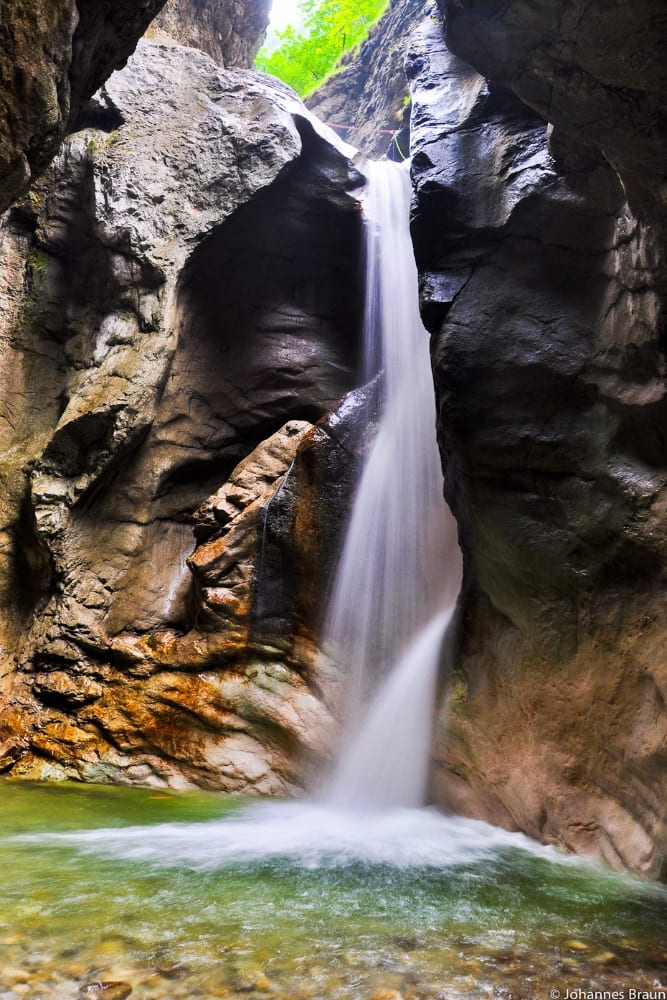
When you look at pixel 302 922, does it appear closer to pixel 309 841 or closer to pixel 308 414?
pixel 309 841

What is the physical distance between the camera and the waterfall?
6.49m

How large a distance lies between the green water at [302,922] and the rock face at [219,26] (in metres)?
11.6

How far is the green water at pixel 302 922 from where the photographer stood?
2.46 m

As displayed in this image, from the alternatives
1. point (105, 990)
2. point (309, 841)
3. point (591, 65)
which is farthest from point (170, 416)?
point (105, 990)

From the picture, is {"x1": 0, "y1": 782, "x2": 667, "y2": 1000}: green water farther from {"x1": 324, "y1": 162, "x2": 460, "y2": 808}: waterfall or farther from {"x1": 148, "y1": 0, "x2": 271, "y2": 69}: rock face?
{"x1": 148, "y1": 0, "x2": 271, "y2": 69}: rock face

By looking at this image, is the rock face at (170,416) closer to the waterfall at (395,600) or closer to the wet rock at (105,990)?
the waterfall at (395,600)

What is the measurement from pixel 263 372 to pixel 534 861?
708 cm

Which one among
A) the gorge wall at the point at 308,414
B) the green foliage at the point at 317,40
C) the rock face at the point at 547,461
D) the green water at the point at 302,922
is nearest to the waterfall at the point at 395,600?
the gorge wall at the point at 308,414

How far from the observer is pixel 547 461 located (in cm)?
524

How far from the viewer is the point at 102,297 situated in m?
8.95

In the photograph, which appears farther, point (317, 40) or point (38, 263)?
point (317, 40)

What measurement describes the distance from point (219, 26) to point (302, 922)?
46.2 ft

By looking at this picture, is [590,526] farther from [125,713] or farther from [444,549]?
[125,713]

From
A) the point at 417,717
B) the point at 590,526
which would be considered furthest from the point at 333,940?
the point at 417,717
